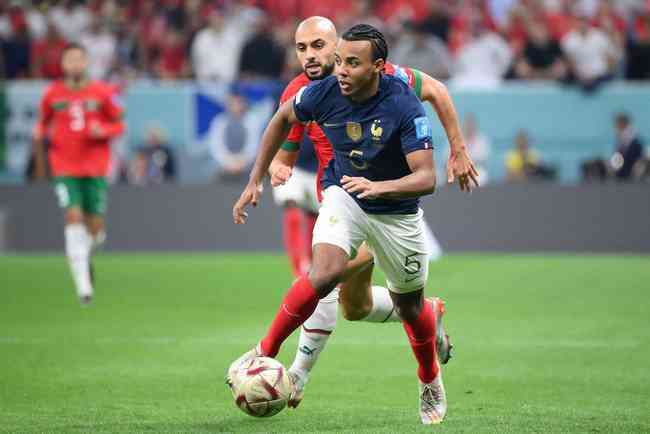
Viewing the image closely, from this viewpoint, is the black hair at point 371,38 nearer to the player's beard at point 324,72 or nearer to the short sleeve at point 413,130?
the short sleeve at point 413,130

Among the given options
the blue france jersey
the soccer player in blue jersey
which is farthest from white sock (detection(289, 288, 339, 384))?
the blue france jersey

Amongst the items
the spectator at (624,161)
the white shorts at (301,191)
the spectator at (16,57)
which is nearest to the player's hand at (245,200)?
the white shorts at (301,191)

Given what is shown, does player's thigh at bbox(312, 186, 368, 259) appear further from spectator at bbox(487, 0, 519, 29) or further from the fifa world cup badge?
spectator at bbox(487, 0, 519, 29)

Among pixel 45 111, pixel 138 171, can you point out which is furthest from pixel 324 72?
pixel 138 171

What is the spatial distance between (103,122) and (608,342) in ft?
18.9

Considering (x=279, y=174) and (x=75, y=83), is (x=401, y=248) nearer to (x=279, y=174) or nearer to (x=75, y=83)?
(x=279, y=174)

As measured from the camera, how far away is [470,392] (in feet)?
24.9

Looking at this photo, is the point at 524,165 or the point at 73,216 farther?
the point at 524,165

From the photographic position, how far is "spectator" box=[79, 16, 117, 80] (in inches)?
804

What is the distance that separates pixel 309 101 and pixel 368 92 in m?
0.33

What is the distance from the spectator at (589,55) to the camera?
19.1 metres

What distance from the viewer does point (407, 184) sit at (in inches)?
249

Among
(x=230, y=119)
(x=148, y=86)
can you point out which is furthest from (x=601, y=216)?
(x=148, y=86)

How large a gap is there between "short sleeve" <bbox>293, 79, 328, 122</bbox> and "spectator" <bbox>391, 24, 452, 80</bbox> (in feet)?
40.4
